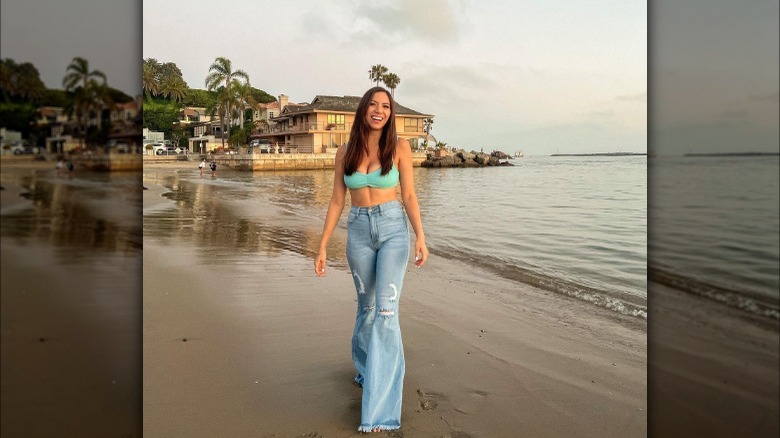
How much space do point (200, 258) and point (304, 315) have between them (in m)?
3.43

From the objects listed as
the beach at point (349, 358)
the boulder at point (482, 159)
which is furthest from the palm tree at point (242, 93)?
the beach at point (349, 358)

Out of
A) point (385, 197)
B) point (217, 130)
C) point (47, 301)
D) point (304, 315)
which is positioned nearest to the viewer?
point (47, 301)

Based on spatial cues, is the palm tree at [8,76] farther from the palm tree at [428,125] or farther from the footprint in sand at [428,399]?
the palm tree at [428,125]

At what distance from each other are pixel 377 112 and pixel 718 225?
167cm

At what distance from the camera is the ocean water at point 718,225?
1.65m

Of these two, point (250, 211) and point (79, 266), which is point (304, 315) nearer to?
point (79, 266)

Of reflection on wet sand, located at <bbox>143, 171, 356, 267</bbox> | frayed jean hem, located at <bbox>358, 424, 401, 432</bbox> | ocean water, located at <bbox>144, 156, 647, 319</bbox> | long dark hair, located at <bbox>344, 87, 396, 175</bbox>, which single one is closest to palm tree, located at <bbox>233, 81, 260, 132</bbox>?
ocean water, located at <bbox>144, 156, 647, 319</bbox>

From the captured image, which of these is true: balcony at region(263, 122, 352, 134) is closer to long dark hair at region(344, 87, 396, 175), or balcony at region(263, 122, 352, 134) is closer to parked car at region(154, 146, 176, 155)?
parked car at region(154, 146, 176, 155)

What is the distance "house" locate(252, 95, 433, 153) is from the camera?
5919 centimetres

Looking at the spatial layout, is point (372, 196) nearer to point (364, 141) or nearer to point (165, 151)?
point (364, 141)

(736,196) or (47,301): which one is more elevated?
(736,196)

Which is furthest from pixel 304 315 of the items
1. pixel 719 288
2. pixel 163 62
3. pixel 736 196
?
pixel 163 62

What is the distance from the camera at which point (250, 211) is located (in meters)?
15.5

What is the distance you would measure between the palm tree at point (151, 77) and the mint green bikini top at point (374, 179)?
5738 cm
